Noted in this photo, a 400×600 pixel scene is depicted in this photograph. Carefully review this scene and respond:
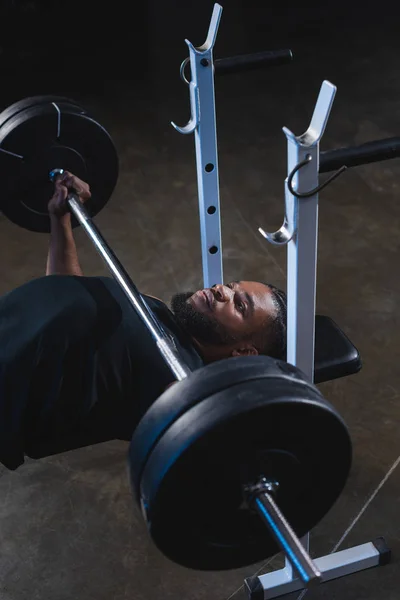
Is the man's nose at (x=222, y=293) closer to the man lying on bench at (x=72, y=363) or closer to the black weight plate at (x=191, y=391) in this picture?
the man lying on bench at (x=72, y=363)

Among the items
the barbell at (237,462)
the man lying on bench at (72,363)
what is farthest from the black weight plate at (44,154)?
the barbell at (237,462)

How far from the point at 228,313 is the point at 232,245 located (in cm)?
139

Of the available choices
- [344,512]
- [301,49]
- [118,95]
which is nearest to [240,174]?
[118,95]

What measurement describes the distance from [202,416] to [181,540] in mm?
283

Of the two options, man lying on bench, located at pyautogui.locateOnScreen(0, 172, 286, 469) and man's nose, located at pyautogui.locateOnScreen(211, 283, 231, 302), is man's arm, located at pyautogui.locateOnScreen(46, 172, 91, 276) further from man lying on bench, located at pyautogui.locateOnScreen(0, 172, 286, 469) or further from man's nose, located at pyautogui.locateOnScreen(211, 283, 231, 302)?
man's nose, located at pyautogui.locateOnScreen(211, 283, 231, 302)

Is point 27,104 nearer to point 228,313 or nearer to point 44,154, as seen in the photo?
point 44,154

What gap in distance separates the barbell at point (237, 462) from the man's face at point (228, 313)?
0.40m

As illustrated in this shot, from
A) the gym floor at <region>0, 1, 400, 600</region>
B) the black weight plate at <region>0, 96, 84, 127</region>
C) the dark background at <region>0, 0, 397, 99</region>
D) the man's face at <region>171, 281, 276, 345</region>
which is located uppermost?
the black weight plate at <region>0, 96, 84, 127</region>

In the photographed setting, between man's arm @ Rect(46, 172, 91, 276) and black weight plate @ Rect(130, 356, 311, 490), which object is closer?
black weight plate @ Rect(130, 356, 311, 490)

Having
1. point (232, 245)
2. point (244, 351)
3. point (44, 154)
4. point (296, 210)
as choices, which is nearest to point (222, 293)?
point (244, 351)

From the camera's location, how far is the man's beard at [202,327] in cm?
231

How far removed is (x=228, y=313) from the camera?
7.55 feet

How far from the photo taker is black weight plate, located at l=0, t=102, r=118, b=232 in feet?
8.73

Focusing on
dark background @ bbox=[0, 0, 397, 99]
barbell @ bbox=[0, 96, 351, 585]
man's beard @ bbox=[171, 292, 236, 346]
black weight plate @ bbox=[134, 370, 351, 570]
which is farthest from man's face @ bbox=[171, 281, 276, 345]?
dark background @ bbox=[0, 0, 397, 99]
